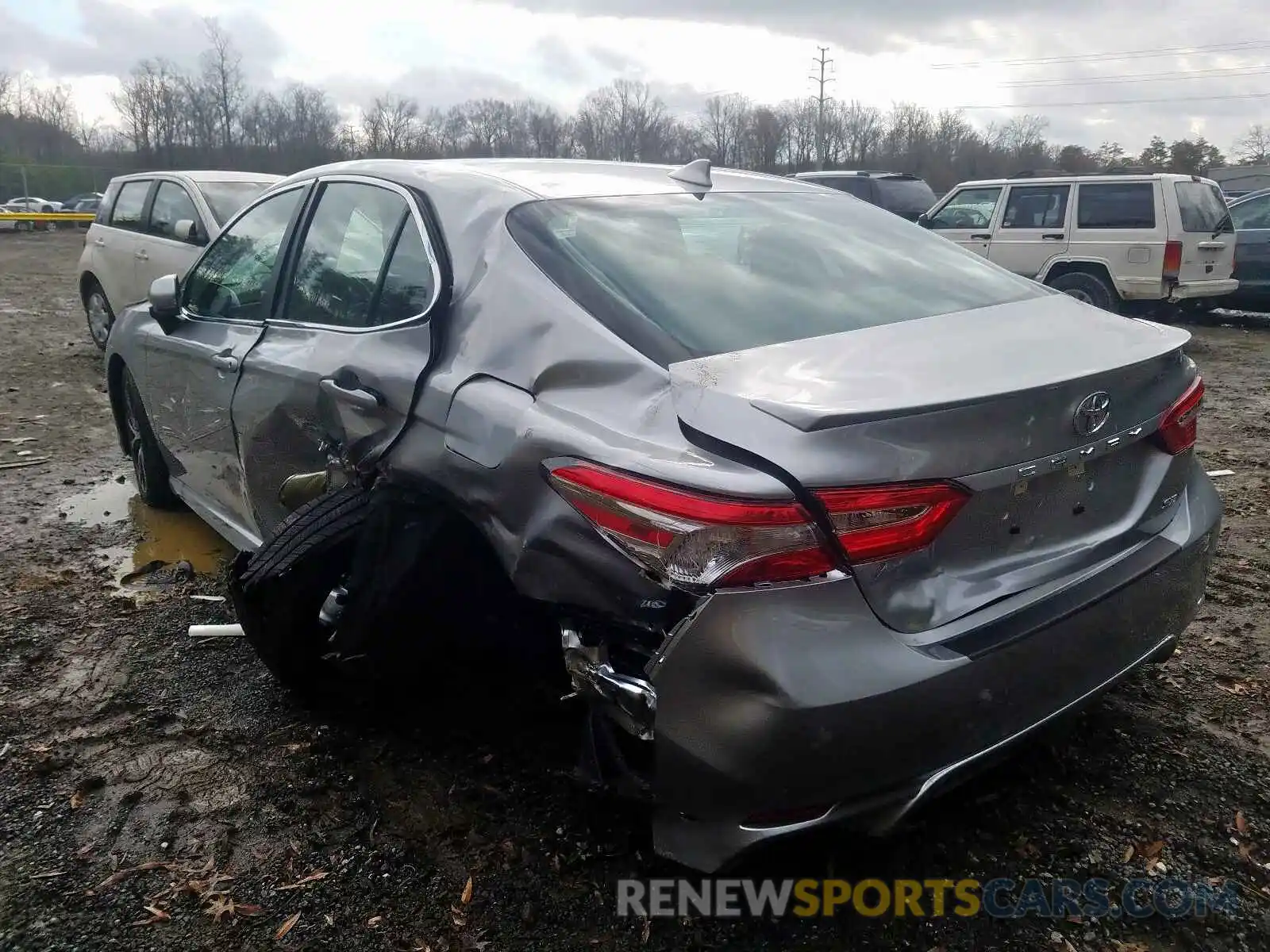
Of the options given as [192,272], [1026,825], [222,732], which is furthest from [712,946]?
[192,272]

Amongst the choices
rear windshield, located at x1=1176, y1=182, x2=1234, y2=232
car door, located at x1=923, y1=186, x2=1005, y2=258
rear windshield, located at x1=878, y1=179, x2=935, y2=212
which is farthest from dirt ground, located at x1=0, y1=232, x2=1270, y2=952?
rear windshield, located at x1=878, y1=179, x2=935, y2=212

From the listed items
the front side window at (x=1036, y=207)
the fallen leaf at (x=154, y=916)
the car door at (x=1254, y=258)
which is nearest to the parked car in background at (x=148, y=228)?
the fallen leaf at (x=154, y=916)

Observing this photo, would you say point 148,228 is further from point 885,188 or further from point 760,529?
point 885,188

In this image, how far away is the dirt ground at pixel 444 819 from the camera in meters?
2.23

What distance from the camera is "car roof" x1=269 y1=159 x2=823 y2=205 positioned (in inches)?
111

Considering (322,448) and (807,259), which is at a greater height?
(807,259)

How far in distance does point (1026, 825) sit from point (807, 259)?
1.57 metres

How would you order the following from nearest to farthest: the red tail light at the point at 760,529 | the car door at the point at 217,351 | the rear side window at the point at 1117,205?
the red tail light at the point at 760,529 → the car door at the point at 217,351 → the rear side window at the point at 1117,205

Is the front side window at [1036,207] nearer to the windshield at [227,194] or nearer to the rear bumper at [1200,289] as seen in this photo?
the rear bumper at [1200,289]

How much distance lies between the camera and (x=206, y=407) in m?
3.82

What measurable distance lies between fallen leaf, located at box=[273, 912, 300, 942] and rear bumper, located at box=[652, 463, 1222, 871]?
35.0 inches

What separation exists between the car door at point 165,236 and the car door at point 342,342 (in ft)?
16.4

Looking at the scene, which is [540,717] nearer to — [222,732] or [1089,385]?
[222,732]

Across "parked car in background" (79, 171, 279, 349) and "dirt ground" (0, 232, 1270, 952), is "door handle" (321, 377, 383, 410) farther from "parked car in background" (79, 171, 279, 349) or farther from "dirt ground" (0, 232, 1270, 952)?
"parked car in background" (79, 171, 279, 349)
